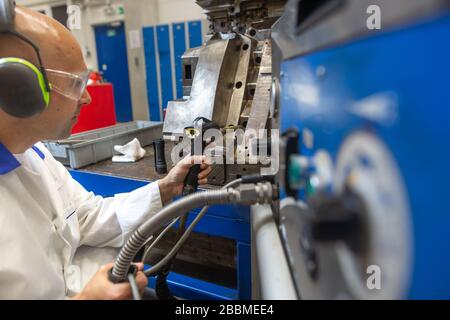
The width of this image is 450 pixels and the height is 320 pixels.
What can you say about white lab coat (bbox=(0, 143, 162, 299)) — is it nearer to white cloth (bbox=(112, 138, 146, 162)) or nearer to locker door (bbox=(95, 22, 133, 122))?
white cloth (bbox=(112, 138, 146, 162))

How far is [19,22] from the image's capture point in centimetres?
66

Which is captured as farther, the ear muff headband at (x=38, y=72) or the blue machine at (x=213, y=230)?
the blue machine at (x=213, y=230)

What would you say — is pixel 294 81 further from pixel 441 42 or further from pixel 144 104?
pixel 144 104

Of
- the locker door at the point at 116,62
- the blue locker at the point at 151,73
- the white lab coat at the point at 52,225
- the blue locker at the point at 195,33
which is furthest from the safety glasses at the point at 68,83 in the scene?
the locker door at the point at 116,62

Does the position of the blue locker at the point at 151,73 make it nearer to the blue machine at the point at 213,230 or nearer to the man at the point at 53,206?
the blue machine at the point at 213,230

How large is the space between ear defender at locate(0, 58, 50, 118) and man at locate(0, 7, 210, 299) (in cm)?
6

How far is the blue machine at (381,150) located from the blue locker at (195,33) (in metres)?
3.91

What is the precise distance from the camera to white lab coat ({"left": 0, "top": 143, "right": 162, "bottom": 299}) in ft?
2.20

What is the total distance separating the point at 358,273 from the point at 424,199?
0.35 feet

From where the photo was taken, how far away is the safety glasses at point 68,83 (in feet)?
2.39

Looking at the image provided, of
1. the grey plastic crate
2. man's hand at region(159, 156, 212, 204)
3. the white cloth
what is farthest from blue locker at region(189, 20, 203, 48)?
man's hand at region(159, 156, 212, 204)

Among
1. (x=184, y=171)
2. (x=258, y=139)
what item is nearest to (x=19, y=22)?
(x=184, y=171)

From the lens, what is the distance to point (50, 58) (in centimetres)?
71

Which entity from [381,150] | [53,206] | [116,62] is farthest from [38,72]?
[116,62]
